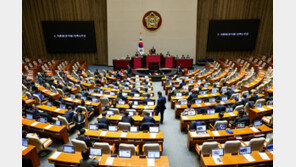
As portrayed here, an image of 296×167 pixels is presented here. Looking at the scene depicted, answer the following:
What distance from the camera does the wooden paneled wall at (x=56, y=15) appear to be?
61.3ft

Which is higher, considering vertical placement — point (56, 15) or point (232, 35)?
point (56, 15)

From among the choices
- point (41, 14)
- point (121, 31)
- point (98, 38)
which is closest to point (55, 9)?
point (41, 14)

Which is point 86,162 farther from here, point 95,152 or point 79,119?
point 79,119

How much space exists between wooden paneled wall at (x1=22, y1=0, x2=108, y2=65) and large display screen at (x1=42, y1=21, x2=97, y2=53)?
50 cm

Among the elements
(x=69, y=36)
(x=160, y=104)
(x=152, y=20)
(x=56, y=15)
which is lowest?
→ (x=160, y=104)

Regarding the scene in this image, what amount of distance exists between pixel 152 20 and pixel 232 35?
8.74 metres

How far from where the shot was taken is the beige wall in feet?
61.6

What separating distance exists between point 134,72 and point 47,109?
32.1ft

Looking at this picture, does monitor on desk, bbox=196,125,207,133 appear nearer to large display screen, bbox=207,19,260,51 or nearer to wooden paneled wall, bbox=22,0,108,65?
large display screen, bbox=207,19,260,51

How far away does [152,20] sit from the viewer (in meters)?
19.1

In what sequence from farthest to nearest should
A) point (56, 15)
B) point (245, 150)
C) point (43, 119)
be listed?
point (56, 15), point (43, 119), point (245, 150)

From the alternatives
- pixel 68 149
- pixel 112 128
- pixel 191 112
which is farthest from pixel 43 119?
pixel 191 112

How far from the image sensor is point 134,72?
16859 millimetres

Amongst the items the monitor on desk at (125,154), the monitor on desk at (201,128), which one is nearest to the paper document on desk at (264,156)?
the monitor on desk at (201,128)
